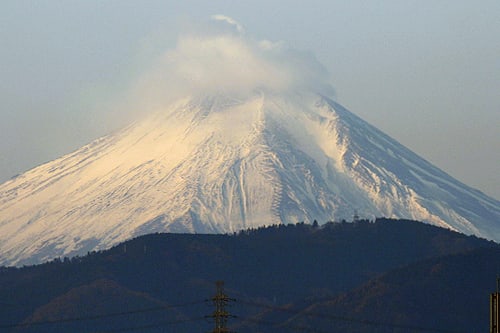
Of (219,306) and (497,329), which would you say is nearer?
(497,329)

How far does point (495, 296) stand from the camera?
78.9m

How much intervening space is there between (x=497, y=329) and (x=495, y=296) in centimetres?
147

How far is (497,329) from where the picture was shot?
256 ft

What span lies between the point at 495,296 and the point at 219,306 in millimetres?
22398

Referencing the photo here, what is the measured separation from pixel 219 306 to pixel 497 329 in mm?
22974

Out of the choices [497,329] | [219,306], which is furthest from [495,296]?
[219,306]

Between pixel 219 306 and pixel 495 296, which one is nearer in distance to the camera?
pixel 495 296

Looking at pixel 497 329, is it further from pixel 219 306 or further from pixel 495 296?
pixel 219 306

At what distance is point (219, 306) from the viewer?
3861 inches
